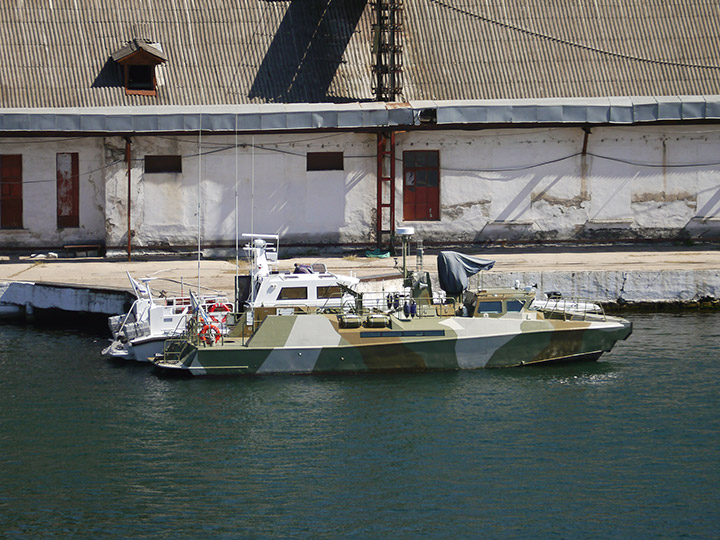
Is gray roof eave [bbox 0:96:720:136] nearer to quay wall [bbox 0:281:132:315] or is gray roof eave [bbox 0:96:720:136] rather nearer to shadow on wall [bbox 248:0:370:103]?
shadow on wall [bbox 248:0:370:103]

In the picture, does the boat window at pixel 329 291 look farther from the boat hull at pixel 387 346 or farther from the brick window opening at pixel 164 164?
the brick window opening at pixel 164 164

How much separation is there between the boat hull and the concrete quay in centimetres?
544

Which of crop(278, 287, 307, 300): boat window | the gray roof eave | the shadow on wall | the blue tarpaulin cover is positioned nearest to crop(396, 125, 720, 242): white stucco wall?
the gray roof eave

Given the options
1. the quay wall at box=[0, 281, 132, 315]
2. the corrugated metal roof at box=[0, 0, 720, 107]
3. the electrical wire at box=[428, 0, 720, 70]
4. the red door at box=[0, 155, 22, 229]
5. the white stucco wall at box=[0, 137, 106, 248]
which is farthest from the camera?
the electrical wire at box=[428, 0, 720, 70]

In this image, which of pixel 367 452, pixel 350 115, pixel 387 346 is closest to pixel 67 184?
pixel 350 115

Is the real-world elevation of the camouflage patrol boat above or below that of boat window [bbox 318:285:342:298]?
below

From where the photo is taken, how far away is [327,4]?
→ 47.7 m

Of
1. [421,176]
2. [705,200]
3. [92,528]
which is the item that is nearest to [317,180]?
[421,176]

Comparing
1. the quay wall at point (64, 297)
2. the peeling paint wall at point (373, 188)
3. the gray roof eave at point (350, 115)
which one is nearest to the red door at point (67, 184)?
the peeling paint wall at point (373, 188)

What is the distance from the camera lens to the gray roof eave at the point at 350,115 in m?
40.6

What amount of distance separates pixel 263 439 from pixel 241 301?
7.73 meters

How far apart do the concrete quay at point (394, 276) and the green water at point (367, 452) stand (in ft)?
17.0

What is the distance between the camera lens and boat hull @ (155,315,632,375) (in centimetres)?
2881

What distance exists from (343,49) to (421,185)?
25.1 ft
